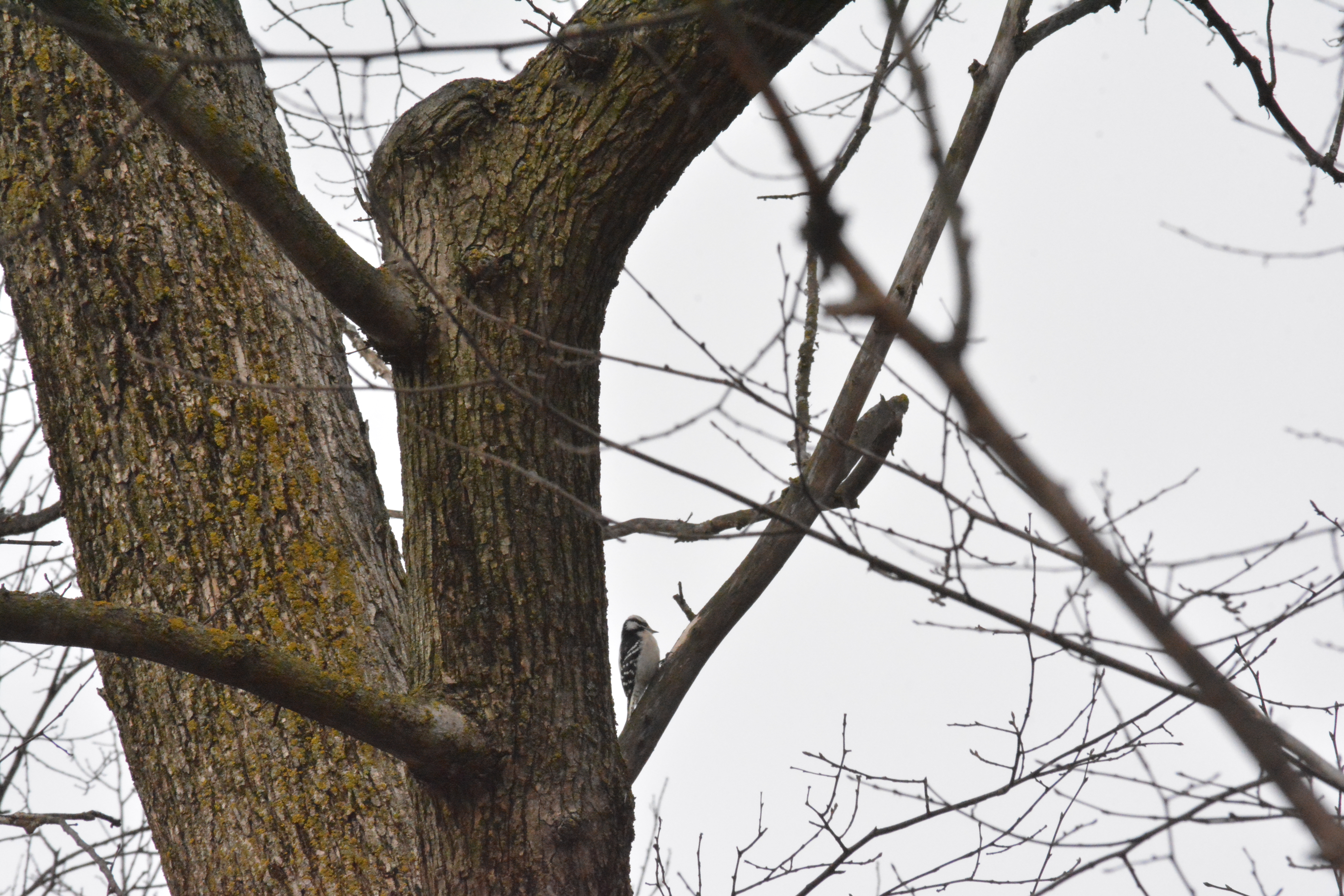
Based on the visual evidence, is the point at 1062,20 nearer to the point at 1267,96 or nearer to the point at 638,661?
the point at 1267,96

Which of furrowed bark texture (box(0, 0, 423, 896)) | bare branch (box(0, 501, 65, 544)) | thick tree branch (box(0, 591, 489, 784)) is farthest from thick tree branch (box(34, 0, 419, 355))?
bare branch (box(0, 501, 65, 544))

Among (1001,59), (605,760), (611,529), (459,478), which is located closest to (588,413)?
(459,478)

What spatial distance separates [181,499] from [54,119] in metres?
0.87

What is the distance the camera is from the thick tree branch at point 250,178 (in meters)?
1.56

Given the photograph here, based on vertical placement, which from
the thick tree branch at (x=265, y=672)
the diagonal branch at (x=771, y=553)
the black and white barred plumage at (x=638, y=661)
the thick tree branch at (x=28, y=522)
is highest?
the black and white barred plumage at (x=638, y=661)

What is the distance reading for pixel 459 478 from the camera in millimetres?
1826

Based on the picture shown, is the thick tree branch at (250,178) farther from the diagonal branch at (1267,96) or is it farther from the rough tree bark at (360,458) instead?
the diagonal branch at (1267,96)

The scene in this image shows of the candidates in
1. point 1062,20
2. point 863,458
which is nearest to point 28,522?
point 863,458

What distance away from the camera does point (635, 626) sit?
697 cm

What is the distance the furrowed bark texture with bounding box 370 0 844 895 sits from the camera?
1.75 m

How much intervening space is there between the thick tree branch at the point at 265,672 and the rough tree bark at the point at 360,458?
2.6 inches

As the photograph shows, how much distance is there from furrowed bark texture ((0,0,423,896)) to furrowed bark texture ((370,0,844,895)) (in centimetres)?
21

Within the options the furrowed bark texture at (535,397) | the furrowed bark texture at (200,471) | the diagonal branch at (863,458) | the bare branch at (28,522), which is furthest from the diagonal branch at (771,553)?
the bare branch at (28,522)

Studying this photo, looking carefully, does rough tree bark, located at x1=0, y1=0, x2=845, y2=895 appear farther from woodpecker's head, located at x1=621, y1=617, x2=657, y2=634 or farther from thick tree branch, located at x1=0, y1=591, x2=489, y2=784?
woodpecker's head, located at x1=621, y1=617, x2=657, y2=634
